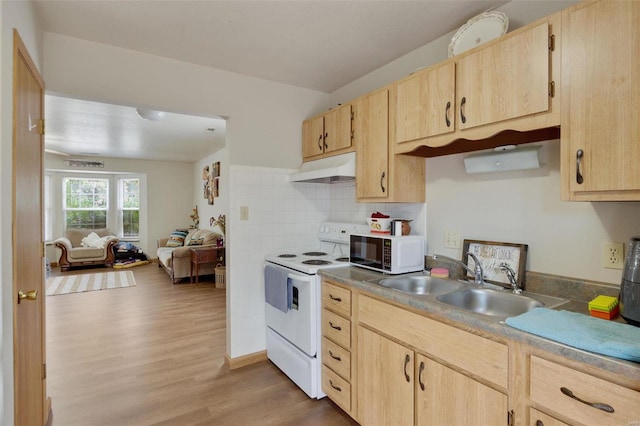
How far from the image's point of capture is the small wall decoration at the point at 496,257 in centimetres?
172

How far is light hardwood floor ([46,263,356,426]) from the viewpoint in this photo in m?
2.12

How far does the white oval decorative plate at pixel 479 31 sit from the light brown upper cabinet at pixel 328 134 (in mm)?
828

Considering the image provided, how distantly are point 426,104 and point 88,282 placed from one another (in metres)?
6.26

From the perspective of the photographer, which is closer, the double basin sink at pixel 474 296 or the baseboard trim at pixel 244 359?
the double basin sink at pixel 474 296

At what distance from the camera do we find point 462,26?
1915 millimetres

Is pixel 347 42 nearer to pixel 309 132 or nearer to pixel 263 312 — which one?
pixel 309 132

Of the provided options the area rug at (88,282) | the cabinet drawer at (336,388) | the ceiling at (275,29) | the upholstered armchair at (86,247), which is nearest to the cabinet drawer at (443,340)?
the cabinet drawer at (336,388)

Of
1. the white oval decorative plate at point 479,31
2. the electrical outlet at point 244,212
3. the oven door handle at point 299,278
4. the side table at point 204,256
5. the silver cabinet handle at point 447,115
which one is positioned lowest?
the side table at point 204,256

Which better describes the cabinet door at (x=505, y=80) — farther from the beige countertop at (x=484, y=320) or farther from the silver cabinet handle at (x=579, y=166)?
the beige countertop at (x=484, y=320)

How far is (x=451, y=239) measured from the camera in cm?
211

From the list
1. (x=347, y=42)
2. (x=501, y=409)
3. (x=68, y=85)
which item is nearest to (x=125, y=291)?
(x=68, y=85)

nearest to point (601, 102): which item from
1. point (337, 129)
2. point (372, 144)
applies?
point (372, 144)

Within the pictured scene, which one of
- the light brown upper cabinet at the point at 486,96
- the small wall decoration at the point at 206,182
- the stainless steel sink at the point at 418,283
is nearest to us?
the light brown upper cabinet at the point at 486,96

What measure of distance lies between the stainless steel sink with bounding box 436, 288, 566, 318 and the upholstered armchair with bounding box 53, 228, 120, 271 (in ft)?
24.1
